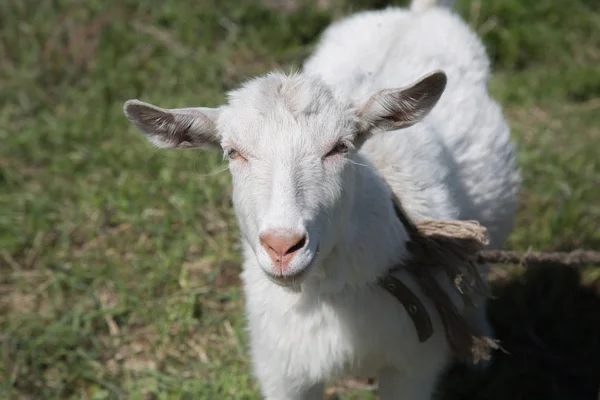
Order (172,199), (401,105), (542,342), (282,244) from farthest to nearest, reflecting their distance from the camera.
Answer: (172,199), (542,342), (401,105), (282,244)

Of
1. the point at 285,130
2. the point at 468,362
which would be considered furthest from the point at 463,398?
the point at 285,130

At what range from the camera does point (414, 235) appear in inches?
130

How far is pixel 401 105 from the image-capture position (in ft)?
9.71

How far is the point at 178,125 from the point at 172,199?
2115mm

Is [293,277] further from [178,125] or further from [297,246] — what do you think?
[178,125]

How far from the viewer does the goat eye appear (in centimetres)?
288

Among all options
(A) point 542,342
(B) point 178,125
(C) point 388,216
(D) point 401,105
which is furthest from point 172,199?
(D) point 401,105

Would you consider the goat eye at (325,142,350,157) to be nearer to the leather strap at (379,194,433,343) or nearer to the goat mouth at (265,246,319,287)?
the goat mouth at (265,246,319,287)

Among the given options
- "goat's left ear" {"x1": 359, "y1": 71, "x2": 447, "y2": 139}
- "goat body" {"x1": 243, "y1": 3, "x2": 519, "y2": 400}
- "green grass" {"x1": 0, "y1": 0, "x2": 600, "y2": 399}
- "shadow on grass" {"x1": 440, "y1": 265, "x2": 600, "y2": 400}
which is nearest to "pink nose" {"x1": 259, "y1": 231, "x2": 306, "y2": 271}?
"goat body" {"x1": 243, "y1": 3, "x2": 519, "y2": 400}

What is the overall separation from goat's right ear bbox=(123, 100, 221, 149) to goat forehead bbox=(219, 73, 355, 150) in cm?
7

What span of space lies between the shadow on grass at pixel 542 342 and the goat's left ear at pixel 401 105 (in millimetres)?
1849

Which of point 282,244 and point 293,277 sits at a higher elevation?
point 282,244

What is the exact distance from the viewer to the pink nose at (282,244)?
2545 mm

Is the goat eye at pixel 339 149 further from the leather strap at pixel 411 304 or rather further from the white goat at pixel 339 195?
the leather strap at pixel 411 304
